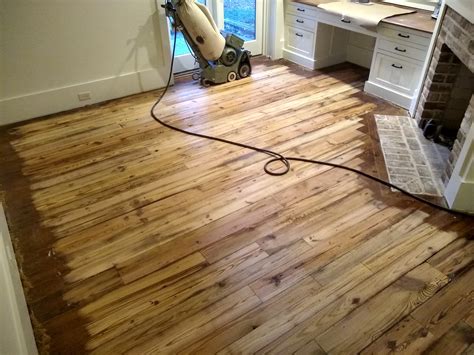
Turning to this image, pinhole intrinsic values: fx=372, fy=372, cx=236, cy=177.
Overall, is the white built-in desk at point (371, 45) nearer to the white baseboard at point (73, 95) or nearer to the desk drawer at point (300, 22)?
the desk drawer at point (300, 22)

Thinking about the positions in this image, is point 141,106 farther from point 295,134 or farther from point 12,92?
point 295,134

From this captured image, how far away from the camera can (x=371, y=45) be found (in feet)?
14.0

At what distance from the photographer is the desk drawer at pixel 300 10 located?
13.4ft

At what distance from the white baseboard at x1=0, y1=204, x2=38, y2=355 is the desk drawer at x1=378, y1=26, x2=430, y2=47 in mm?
3348

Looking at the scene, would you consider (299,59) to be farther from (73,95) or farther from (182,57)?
(73,95)

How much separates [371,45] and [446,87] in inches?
59.8

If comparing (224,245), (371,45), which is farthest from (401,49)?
(224,245)

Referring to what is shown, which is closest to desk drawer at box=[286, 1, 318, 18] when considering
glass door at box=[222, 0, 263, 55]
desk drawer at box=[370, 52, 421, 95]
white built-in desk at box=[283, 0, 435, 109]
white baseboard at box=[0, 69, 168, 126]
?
white built-in desk at box=[283, 0, 435, 109]

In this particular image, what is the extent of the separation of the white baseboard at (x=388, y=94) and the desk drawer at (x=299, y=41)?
2.93ft

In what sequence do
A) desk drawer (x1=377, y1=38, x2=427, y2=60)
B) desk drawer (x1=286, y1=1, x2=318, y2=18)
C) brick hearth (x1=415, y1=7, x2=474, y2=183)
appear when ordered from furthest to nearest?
desk drawer (x1=286, y1=1, x2=318, y2=18), desk drawer (x1=377, y1=38, x2=427, y2=60), brick hearth (x1=415, y1=7, x2=474, y2=183)

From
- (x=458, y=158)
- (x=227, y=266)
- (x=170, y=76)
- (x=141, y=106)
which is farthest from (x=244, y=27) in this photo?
(x=227, y=266)

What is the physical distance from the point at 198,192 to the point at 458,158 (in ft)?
5.32

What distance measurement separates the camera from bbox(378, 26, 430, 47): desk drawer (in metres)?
3.16

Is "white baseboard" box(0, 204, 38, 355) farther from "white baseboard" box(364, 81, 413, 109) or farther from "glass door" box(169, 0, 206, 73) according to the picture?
"white baseboard" box(364, 81, 413, 109)
